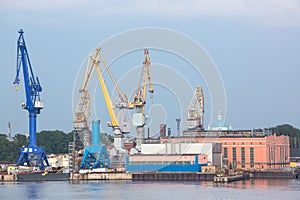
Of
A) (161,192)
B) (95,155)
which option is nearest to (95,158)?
(95,155)

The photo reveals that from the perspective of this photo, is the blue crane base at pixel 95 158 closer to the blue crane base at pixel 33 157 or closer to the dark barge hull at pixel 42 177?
the dark barge hull at pixel 42 177

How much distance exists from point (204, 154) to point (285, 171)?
22.2 ft

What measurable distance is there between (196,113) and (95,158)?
1426 centimetres

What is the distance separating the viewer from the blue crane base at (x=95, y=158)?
200 ft

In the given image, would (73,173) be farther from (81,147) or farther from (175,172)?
(175,172)

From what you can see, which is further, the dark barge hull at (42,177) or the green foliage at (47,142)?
the green foliage at (47,142)

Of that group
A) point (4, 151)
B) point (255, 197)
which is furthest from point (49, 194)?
point (4, 151)

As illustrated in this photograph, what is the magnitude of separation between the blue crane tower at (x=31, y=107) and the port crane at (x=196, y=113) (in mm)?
15061

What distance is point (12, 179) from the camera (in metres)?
60.6

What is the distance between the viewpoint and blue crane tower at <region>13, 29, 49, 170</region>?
61.6 metres

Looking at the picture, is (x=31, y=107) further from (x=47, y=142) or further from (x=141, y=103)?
(x=47, y=142)

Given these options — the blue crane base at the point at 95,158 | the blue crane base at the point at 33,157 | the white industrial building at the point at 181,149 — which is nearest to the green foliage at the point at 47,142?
the blue crane base at the point at 33,157

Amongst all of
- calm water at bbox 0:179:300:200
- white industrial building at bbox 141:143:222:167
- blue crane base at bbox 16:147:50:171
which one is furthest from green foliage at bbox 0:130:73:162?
calm water at bbox 0:179:300:200

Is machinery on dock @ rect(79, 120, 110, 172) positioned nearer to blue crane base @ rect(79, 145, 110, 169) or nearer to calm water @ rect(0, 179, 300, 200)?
blue crane base @ rect(79, 145, 110, 169)
